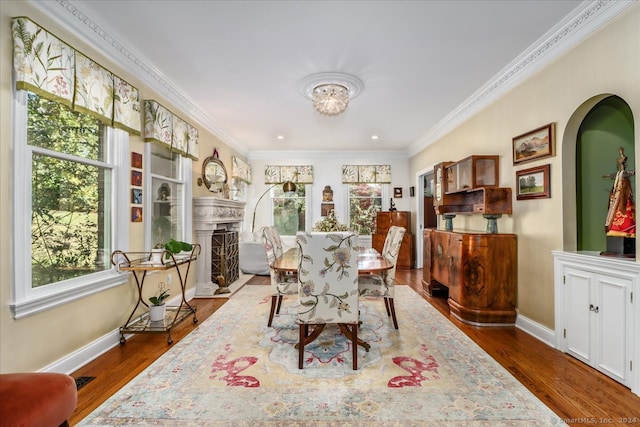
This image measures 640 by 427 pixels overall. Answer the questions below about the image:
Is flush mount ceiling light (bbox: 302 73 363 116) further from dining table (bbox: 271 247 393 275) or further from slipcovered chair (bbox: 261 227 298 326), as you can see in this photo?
dining table (bbox: 271 247 393 275)

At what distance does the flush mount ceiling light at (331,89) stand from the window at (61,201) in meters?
1.98

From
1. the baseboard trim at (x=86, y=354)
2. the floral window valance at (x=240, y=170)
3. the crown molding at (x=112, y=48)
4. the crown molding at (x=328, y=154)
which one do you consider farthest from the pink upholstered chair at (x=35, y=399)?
the crown molding at (x=328, y=154)

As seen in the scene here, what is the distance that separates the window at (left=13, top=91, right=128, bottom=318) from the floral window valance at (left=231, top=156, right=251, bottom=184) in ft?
9.99

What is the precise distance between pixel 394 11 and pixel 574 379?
2920 millimetres

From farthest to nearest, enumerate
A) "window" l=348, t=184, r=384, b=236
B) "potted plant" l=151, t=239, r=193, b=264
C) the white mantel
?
"window" l=348, t=184, r=384, b=236
the white mantel
"potted plant" l=151, t=239, r=193, b=264

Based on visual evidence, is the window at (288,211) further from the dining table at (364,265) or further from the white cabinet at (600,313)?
the white cabinet at (600,313)

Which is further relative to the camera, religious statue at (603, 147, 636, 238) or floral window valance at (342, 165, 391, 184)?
floral window valance at (342, 165, 391, 184)

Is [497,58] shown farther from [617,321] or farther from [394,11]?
[617,321]

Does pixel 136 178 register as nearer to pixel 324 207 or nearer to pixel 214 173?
pixel 214 173

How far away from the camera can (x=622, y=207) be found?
208 cm

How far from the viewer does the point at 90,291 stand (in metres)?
2.39

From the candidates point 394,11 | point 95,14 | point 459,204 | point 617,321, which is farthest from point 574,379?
point 95,14

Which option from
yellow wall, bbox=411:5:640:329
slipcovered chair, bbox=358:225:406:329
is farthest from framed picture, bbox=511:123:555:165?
slipcovered chair, bbox=358:225:406:329

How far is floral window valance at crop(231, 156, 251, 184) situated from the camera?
19.2 ft
